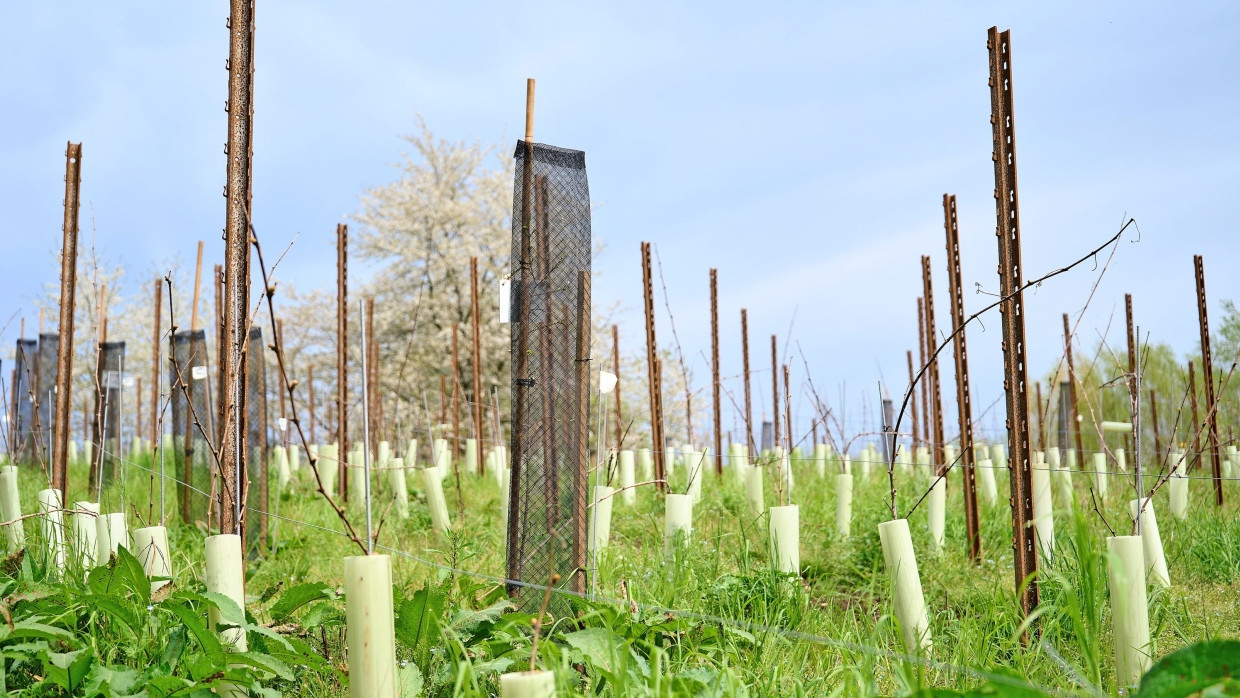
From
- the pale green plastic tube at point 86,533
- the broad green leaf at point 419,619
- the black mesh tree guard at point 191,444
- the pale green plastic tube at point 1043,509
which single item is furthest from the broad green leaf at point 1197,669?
the black mesh tree guard at point 191,444

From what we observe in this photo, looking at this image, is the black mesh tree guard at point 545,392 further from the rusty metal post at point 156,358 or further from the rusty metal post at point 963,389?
the rusty metal post at point 156,358

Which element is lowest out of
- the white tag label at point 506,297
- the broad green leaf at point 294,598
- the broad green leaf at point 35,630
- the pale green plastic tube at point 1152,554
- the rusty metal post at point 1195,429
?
the pale green plastic tube at point 1152,554

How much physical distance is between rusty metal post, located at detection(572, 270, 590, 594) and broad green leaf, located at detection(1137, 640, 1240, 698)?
1842 millimetres

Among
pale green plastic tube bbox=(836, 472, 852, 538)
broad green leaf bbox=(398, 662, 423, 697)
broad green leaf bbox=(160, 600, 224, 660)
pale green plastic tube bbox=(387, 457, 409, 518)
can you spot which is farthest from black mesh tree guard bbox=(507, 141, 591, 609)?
A: pale green plastic tube bbox=(387, 457, 409, 518)

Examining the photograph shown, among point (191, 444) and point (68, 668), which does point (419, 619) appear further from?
point (191, 444)

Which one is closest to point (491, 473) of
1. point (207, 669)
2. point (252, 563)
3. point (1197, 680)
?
point (252, 563)

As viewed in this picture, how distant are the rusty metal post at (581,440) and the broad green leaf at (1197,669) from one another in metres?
1.84

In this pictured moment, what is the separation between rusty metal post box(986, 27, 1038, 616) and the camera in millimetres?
3375

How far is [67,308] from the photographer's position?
15.7 ft

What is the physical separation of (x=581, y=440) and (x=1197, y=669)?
1.92 meters

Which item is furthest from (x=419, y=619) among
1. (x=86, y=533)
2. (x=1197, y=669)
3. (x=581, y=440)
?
(x=86, y=533)

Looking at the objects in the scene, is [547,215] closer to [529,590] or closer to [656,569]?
Answer: [529,590]

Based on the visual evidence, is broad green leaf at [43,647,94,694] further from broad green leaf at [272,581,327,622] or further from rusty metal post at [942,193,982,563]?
rusty metal post at [942,193,982,563]

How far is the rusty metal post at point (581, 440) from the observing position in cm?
296
